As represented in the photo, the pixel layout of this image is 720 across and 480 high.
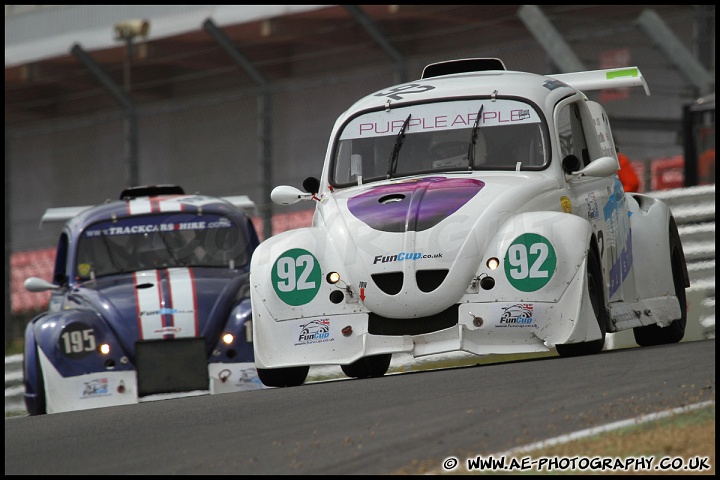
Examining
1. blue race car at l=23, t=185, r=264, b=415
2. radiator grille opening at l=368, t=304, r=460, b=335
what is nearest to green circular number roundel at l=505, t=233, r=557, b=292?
radiator grille opening at l=368, t=304, r=460, b=335

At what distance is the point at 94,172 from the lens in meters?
26.7

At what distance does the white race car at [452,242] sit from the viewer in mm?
8016

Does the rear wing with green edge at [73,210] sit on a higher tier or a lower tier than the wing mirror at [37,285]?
higher

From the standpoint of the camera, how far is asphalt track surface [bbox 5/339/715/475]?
561 cm

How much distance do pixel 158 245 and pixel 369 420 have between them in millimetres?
5933

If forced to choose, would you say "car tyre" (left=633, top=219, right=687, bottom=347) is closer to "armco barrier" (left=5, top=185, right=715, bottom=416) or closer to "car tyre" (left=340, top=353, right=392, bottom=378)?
"armco barrier" (left=5, top=185, right=715, bottom=416)

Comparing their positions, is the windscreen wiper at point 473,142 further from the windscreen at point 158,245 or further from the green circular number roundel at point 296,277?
the windscreen at point 158,245

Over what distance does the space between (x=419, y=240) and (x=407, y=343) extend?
0.57 m

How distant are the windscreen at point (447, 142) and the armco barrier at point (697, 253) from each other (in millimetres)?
3236

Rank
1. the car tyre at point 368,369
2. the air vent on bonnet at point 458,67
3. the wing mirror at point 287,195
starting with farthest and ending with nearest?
the air vent on bonnet at point 458,67, the car tyre at point 368,369, the wing mirror at point 287,195

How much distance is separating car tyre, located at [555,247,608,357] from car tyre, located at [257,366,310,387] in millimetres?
1568

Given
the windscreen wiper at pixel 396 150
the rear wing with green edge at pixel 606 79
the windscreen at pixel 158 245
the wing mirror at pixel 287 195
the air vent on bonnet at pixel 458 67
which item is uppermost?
the air vent on bonnet at pixel 458 67

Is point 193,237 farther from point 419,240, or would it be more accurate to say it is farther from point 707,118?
point 707,118

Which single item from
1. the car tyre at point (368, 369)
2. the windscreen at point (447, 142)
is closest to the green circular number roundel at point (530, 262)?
the windscreen at point (447, 142)
